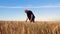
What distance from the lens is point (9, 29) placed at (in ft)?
10.6

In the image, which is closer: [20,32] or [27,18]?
[20,32]

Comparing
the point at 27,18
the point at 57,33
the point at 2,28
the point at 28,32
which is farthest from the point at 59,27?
the point at 27,18

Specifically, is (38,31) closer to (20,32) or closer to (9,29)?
(20,32)

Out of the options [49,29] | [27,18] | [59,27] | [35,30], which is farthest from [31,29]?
[27,18]

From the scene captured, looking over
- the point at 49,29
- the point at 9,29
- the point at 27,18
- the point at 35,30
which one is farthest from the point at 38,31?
the point at 27,18

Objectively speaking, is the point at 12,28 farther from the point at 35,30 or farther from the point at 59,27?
the point at 59,27

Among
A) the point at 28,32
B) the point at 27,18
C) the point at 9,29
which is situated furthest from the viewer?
the point at 27,18

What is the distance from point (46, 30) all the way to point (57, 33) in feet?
0.64

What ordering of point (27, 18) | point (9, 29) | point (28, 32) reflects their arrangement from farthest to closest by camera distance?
point (27, 18), point (9, 29), point (28, 32)

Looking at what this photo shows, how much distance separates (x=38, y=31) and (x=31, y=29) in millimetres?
120

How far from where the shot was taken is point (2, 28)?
3279 millimetres

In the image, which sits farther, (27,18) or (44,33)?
(27,18)

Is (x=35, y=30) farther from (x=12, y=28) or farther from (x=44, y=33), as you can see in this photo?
(x=12, y=28)

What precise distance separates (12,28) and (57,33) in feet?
2.45
